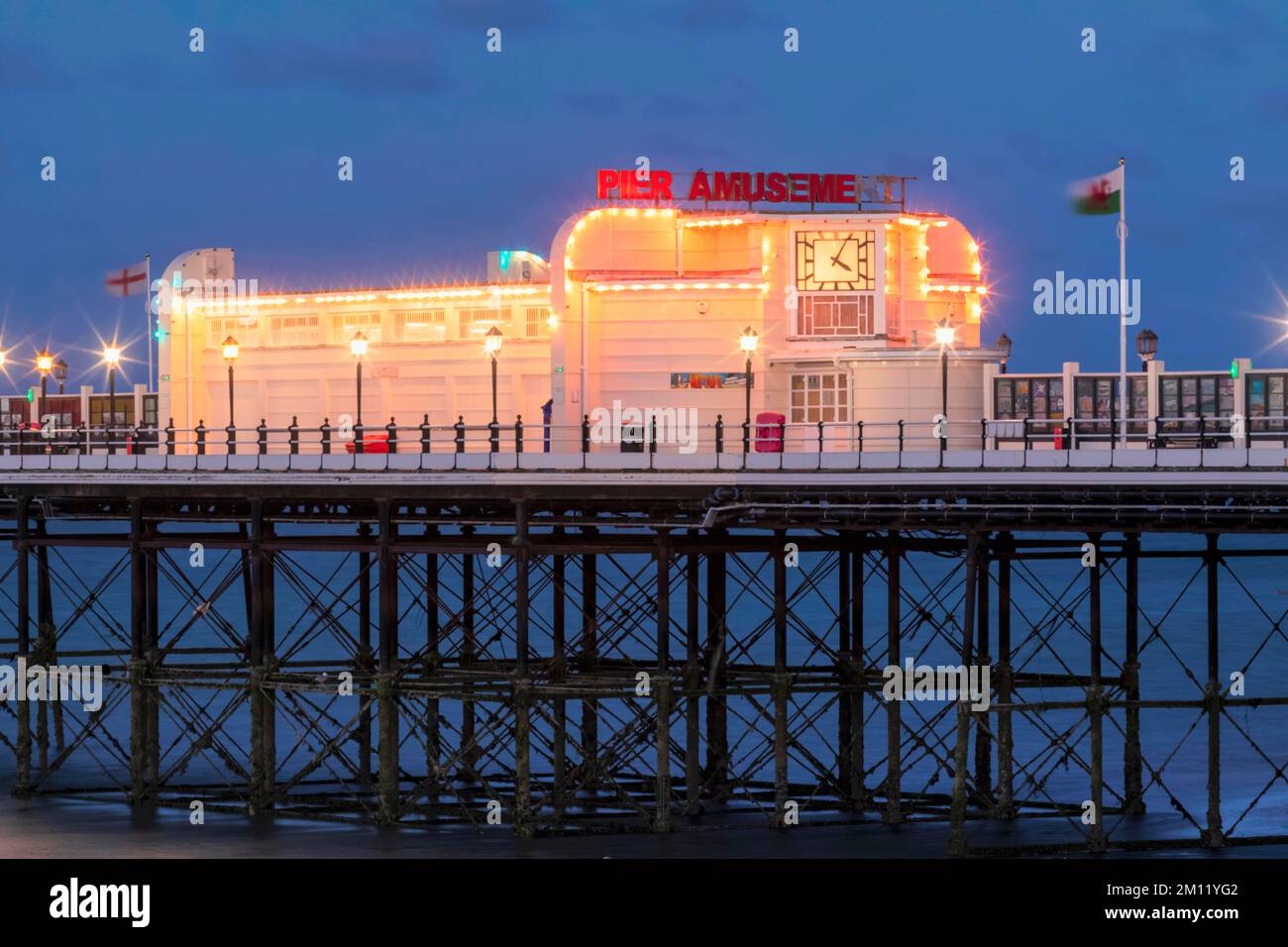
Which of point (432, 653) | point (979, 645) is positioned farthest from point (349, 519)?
point (979, 645)

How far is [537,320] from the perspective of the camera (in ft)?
176

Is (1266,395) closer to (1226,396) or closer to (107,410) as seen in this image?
(1226,396)

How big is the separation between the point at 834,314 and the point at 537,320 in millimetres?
6966

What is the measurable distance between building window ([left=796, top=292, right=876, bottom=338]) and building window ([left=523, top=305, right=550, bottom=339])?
6.08 metres

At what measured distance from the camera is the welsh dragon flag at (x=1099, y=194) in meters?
45.9

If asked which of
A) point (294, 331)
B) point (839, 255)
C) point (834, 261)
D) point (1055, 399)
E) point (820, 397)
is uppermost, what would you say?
point (839, 255)

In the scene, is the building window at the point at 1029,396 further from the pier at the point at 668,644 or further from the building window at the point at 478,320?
the pier at the point at 668,644

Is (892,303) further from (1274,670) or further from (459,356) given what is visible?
(1274,670)

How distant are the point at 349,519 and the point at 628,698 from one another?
19.5ft

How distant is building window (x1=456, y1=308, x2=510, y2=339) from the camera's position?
54000 millimetres

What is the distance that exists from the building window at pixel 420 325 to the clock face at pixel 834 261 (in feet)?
28.9

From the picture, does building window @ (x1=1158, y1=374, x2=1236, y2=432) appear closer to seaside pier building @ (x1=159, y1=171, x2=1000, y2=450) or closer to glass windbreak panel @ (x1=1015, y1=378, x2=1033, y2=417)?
glass windbreak panel @ (x1=1015, y1=378, x2=1033, y2=417)

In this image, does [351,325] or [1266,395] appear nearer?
[351,325]

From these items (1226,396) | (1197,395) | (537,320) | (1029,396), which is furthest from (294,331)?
(1197,395)
